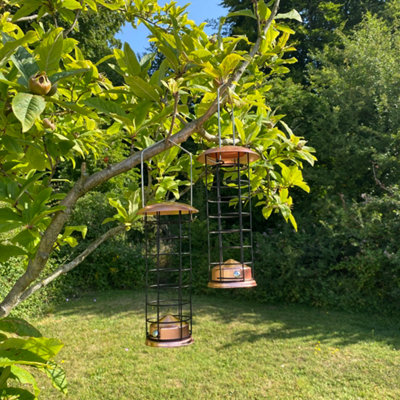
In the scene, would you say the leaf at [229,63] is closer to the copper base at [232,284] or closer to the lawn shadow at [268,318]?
the copper base at [232,284]

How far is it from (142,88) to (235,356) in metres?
3.91

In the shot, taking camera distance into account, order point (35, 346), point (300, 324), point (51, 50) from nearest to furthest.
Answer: point (35, 346) < point (51, 50) < point (300, 324)

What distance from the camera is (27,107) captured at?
0.96 meters

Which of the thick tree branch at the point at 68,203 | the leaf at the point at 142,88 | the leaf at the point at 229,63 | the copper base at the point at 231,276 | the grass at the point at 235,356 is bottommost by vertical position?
the grass at the point at 235,356

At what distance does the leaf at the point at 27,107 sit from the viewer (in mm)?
922

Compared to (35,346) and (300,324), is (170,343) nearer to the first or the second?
(35,346)

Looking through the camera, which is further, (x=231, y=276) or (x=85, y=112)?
(x=231, y=276)

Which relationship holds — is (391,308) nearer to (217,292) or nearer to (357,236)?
(357,236)

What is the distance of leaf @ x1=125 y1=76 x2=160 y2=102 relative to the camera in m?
1.35

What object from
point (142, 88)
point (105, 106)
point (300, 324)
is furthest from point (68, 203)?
point (300, 324)

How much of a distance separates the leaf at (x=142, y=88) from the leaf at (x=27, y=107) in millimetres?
422

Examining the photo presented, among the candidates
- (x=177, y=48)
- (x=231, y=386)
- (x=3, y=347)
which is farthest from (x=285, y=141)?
(x=231, y=386)

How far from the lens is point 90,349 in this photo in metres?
4.77

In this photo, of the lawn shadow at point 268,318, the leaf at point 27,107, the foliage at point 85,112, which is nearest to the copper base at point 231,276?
the foliage at point 85,112
